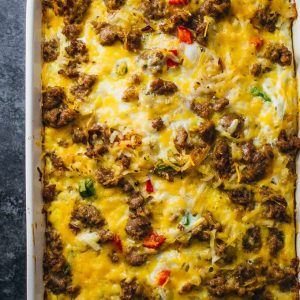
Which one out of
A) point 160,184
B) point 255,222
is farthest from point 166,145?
point 255,222

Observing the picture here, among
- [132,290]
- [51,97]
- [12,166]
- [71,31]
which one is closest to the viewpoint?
[132,290]

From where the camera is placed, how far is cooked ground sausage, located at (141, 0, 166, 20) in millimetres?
3564

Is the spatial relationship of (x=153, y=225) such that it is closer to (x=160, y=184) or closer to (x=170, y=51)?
(x=160, y=184)

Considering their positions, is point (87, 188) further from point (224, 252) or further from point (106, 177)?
point (224, 252)

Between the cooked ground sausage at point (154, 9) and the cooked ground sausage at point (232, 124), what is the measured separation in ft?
2.59

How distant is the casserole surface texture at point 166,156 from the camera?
11.1ft

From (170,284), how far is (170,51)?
1454 mm

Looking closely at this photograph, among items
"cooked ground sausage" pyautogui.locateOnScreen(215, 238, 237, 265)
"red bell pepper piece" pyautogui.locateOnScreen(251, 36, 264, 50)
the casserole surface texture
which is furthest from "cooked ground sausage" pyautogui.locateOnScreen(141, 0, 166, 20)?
"cooked ground sausage" pyautogui.locateOnScreen(215, 238, 237, 265)

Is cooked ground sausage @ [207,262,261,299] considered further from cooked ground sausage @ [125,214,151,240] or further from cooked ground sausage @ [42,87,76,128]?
cooked ground sausage @ [42,87,76,128]

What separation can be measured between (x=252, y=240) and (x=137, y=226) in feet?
2.38

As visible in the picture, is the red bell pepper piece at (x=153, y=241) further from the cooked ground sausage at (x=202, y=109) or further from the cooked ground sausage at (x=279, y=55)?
the cooked ground sausage at (x=279, y=55)

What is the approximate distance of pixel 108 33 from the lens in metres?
3.50

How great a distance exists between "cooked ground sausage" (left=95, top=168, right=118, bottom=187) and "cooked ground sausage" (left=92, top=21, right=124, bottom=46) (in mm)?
814

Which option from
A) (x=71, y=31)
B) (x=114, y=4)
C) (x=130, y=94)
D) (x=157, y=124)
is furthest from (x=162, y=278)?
(x=114, y=4)
